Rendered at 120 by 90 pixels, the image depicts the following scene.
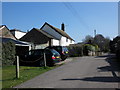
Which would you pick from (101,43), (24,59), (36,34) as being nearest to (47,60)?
(24,59)

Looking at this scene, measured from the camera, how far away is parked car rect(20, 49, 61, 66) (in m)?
15.9

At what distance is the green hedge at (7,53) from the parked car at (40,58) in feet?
3.55

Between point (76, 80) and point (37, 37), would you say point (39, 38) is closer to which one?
point (37, 37)

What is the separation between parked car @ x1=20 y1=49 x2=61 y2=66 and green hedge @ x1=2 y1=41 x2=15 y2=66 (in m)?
1.08

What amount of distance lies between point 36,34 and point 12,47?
22.1 m

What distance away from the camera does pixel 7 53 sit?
1577 centimetres

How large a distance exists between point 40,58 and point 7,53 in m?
2.90

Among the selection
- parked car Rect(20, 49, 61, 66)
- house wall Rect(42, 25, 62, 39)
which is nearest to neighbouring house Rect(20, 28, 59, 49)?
house wall Rect(42, 25, 62, 39)

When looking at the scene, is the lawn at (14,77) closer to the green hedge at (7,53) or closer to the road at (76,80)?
the road at (76,80)

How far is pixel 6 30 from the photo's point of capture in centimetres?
3133

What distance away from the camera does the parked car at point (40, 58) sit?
626 inches

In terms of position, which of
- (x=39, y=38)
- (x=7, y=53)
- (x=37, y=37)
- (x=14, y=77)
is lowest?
(x=14, y=77)

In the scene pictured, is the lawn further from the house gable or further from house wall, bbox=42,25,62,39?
house wall, bbox=42,25,62,39

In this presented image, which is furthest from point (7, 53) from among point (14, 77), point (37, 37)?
point (37, 37)
